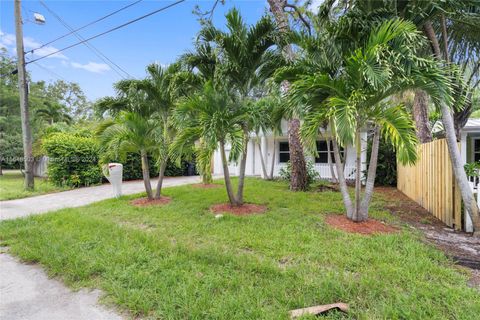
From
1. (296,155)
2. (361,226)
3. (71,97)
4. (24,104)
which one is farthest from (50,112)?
(361,226)

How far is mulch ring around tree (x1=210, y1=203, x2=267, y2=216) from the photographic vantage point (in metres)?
5.84

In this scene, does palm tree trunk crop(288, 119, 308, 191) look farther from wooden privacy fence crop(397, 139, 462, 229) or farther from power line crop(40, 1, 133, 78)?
power line crop(40, 1, 133, 78)

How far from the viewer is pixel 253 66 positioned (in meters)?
6.00

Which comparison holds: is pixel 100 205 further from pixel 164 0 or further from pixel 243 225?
pixel 164 0

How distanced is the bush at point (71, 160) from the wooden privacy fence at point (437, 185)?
1102cm

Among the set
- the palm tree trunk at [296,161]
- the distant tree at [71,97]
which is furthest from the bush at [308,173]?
the distant tree at [71,97]

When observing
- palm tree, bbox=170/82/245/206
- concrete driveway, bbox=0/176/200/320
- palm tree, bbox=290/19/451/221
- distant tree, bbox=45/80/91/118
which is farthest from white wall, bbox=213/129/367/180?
distant tree, bbox=45/80/91/118

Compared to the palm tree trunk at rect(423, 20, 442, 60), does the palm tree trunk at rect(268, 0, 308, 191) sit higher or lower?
lower

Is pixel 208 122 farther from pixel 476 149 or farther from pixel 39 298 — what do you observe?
pixel 476 149

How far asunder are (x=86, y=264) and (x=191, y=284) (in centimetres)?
157

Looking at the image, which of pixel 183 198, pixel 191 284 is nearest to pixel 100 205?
pixel 183 198

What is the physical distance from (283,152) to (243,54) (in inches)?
364

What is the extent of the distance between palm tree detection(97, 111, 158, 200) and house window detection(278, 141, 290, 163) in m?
8.57

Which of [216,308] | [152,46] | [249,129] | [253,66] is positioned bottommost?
[216,308]
